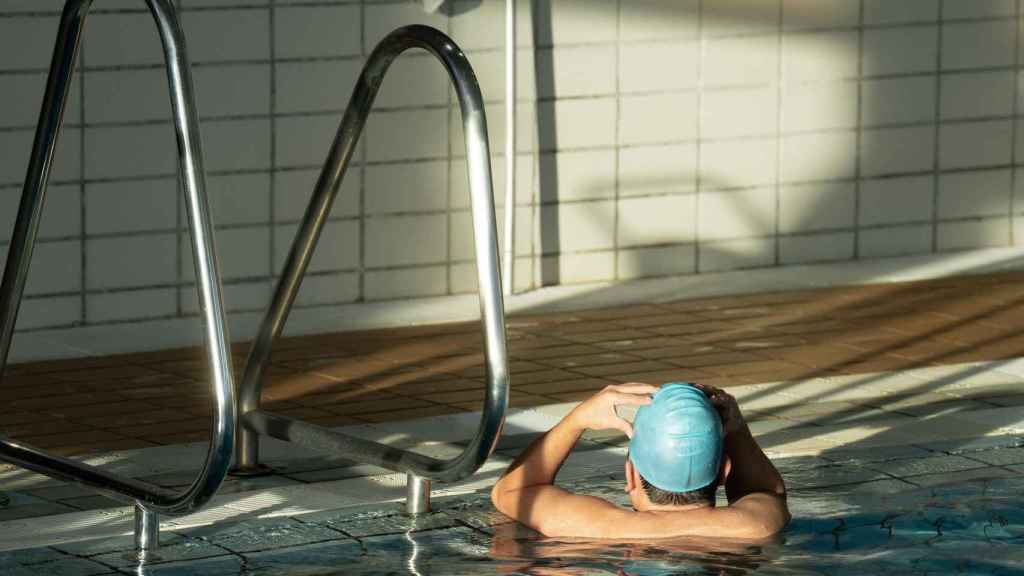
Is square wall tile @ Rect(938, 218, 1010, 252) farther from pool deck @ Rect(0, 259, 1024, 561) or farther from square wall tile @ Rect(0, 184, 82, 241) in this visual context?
square wall tile @ Rect(0, 184, 82, 241)

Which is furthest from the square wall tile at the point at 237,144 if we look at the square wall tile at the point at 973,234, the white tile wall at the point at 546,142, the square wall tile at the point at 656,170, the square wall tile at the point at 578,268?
the square wall tile at the point at 973,234

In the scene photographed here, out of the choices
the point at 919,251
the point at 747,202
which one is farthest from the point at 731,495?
the point at 919,251

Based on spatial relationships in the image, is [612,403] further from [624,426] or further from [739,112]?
[739,112]

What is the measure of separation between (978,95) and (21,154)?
4447mm

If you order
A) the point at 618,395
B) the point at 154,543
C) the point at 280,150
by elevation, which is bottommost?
the point at 154,543

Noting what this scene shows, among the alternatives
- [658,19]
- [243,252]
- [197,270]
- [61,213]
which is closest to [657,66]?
[658,19]

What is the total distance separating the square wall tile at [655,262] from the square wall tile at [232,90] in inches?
69.9

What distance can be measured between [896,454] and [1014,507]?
0.70 meters

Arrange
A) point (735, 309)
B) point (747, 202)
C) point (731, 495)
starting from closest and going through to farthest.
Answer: point (731, 495)
point (735, 309)
point (747, 202)

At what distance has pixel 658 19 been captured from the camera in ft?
27.5

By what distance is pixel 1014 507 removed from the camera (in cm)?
492

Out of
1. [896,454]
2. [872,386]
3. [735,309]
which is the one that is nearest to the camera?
[896,454]

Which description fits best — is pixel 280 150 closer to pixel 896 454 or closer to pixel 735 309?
pixel 735 309

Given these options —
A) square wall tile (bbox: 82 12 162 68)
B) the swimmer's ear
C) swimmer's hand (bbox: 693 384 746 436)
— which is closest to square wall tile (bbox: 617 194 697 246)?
square wall tile (bbox: 82 12 162 68)
